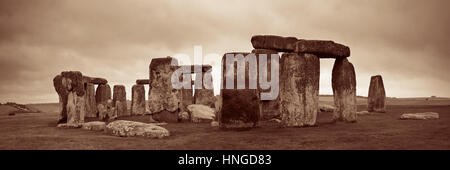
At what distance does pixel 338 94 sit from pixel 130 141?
7.04 metres

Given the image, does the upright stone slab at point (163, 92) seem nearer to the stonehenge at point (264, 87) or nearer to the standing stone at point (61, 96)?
the stonehenge at point (264, 87)

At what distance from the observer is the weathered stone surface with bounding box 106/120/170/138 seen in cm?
747

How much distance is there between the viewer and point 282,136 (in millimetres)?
7441

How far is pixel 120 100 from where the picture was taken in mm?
18703

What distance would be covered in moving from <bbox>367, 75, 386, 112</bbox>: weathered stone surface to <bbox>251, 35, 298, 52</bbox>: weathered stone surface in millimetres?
6728

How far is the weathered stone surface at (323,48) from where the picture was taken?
9344mm

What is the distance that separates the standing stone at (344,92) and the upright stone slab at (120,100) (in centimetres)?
1176

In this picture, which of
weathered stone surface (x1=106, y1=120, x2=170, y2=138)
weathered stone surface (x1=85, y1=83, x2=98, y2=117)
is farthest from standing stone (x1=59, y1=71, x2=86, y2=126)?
weathered stone surface (x1=85, y1=83, x2=98, y2=117)

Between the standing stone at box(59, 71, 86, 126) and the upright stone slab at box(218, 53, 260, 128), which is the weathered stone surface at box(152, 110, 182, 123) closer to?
the standing stone at box(59, 71, 86, 126)

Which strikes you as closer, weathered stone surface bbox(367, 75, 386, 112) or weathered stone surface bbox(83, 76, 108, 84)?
weathered stone surface bbox(367, 75, 386, 112)

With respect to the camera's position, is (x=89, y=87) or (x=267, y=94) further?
(x=89, y=87)
